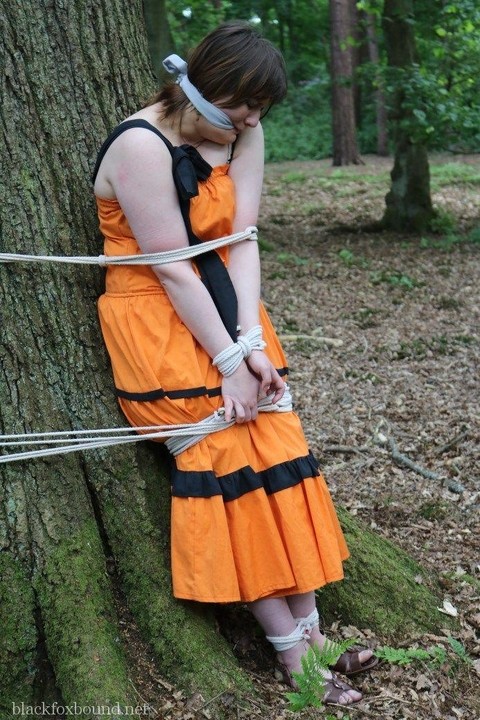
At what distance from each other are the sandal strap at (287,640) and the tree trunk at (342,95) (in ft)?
48.5

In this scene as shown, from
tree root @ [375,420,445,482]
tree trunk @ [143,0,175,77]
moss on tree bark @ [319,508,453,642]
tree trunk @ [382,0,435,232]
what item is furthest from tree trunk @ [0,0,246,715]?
tree trunk @ [382,0,435,232]

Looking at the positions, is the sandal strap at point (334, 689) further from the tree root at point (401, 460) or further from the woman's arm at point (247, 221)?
the tree root at point (401, 460)

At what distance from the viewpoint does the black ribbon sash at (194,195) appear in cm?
238

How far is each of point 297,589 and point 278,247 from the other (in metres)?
7.57

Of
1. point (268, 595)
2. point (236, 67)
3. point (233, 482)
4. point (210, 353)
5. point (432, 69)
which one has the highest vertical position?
point (432, 69)

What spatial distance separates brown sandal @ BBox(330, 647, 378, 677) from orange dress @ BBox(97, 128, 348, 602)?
1.11ft

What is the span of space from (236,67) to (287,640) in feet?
5.78

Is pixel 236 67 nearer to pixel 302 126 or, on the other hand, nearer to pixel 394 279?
pixel 394 279

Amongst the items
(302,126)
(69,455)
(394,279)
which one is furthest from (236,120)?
(302,126)

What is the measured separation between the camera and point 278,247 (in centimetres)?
975

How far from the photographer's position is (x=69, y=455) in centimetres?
244

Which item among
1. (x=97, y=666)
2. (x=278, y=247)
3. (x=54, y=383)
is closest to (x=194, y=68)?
(x=54, y=383)

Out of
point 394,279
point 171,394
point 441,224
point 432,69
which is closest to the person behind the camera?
point 171,394

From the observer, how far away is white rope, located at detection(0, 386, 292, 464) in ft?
7.75
